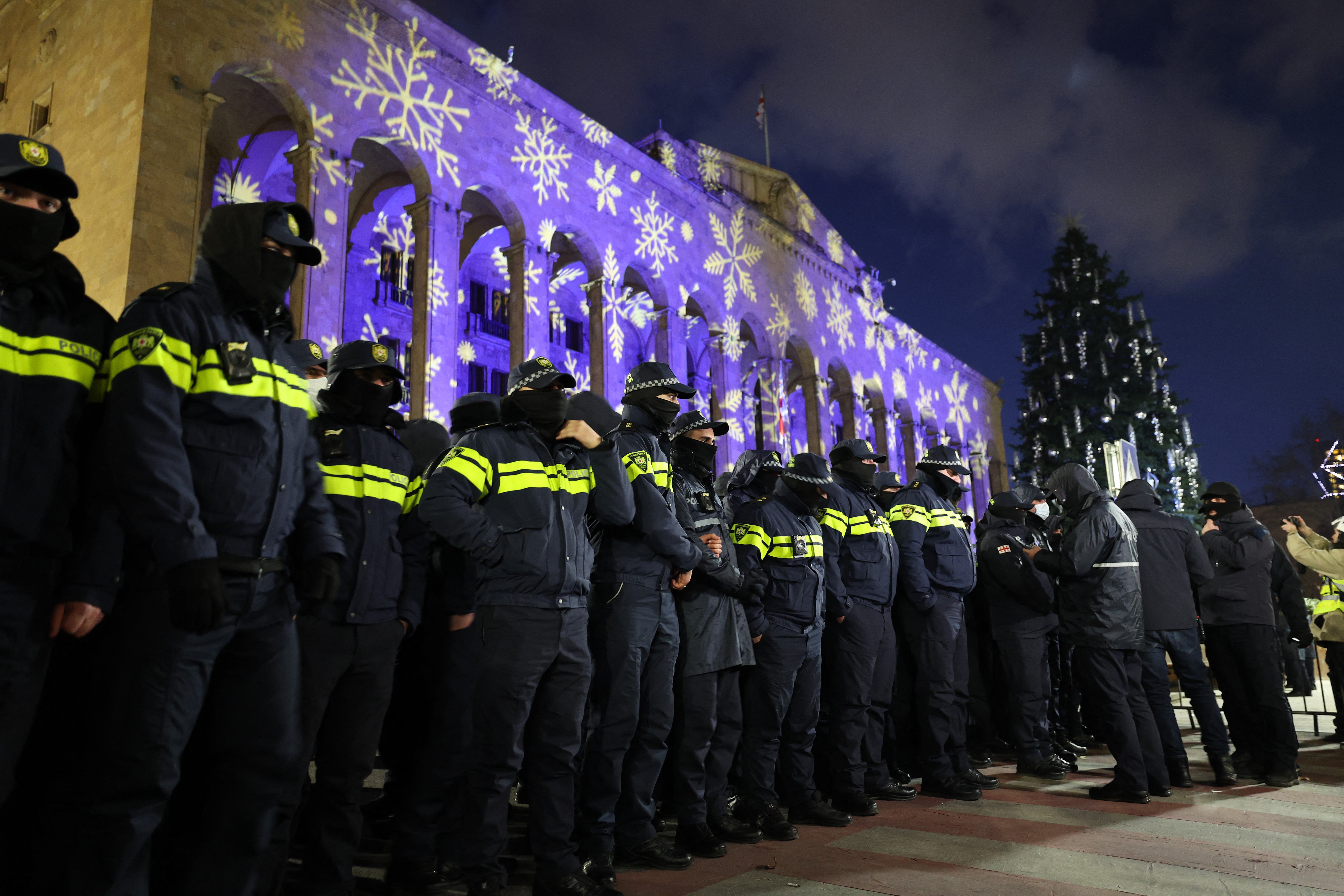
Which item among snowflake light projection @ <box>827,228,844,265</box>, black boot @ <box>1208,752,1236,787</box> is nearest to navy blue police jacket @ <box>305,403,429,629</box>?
black boot @ <box>1208,752,1236,787</box>

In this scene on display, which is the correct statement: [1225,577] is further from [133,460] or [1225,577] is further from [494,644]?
[133,460]

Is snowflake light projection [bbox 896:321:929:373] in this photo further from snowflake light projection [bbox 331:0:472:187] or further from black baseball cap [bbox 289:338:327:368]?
black baseball cap [bbox 289:338:327:368]

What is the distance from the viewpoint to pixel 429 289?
45.0 ft

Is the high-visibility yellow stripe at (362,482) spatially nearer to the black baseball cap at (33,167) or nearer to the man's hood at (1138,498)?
the black baseball cap at (33,167)

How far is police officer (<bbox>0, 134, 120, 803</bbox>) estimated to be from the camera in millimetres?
2061

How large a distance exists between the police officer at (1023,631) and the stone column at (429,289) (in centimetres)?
916

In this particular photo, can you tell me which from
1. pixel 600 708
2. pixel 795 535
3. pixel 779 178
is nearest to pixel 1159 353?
pixel 779 178

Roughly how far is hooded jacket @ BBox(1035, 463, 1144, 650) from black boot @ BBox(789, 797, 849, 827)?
2.31 m

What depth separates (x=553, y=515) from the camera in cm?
371

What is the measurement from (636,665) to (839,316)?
76.1 ft

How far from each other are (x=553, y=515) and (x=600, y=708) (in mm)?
986

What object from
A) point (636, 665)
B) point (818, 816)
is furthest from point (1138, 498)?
point (636, 665)

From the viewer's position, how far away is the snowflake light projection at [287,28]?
1216cm

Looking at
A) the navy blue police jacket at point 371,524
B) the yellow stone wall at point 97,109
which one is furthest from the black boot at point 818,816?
the yellow stone wall at point 97,109
